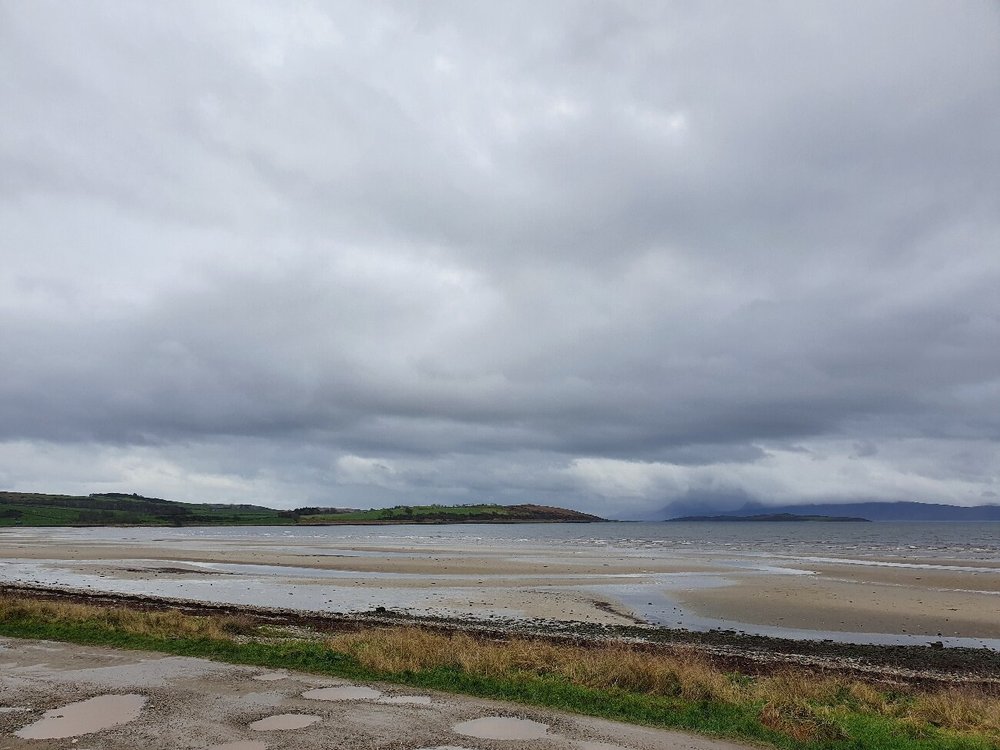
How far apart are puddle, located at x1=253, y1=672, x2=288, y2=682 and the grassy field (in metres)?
0.70

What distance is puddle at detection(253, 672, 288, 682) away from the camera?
51.2 feet

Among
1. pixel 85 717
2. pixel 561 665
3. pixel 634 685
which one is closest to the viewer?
pixel 85 717

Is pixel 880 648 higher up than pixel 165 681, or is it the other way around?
pixel 165 681

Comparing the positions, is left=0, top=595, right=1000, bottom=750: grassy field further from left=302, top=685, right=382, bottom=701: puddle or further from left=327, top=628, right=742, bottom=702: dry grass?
left=302, top=685, right=382, bottom=701: puddle

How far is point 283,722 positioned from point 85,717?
362 centimetres

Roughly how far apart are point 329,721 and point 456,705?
2.62 metres

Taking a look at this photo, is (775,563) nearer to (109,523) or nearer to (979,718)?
(979,718)

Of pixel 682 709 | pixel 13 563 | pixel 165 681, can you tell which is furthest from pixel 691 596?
pixel 13 563

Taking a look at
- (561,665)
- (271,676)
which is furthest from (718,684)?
(271,676)

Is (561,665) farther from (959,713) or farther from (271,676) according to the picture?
(959,713)

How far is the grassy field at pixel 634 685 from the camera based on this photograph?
12992mm

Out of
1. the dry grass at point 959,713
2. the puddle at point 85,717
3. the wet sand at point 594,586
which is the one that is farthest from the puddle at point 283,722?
the wet sand at point 594,586

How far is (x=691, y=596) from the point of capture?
42375mm

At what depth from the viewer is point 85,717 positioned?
12.5 m
